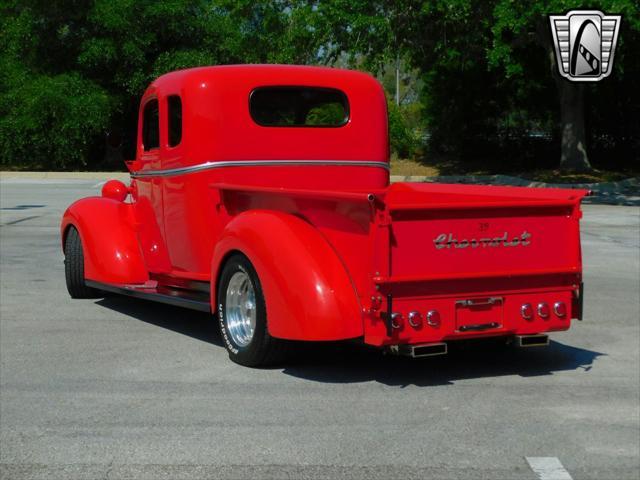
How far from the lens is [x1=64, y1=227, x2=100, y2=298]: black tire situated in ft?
31.9

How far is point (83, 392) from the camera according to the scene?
6551 mm

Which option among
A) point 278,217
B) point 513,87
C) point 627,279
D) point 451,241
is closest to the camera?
point 451,241

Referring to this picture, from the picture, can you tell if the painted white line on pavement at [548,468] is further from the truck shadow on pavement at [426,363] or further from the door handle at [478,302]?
the truck shadow on pavement at [426,363]

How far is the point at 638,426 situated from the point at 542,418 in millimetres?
529

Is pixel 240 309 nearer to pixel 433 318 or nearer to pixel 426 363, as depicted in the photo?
A: pixel 426 363

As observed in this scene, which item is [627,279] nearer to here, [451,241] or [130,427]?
[451,241]

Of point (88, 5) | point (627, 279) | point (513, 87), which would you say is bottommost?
point (627, 279)

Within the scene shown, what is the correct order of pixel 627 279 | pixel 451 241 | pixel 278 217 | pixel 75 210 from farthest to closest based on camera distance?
pixel 627 279 → pixel 75 210 → pixel 278 217 → pixel 451 241

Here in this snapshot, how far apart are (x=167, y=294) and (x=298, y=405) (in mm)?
2471

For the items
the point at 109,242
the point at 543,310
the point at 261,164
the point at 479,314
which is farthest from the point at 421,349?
the point at 109,242

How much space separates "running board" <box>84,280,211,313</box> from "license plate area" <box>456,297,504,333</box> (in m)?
2.06

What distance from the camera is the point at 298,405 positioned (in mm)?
6258

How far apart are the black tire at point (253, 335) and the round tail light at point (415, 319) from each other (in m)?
1.00

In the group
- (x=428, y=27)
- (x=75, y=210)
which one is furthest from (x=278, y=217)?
(x=428, y=27)
